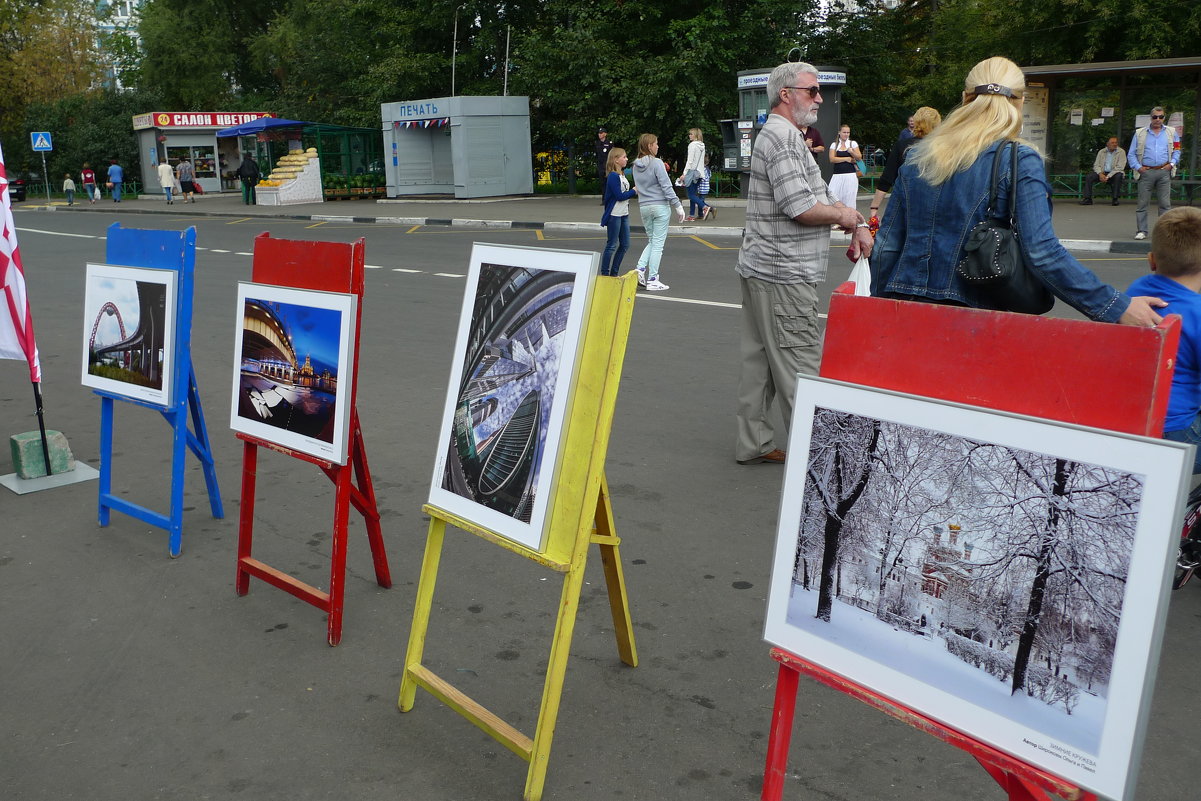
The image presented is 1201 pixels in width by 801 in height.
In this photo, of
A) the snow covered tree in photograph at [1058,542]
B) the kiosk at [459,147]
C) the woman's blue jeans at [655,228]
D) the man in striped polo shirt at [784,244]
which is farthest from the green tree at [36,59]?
the snow covered tree in photograph at [1058,542]

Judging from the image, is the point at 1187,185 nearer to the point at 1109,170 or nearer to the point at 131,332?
the point at 1109,170

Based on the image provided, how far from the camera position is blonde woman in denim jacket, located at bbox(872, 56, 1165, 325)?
3539 millimetres

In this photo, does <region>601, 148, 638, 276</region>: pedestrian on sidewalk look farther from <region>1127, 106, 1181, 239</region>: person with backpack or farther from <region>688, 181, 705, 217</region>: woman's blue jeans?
<region>688, 181, 705, 217</region>: woman's blue jeans

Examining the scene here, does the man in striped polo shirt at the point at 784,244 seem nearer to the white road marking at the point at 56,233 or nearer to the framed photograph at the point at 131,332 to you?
the framed photograph at the point at 131,332

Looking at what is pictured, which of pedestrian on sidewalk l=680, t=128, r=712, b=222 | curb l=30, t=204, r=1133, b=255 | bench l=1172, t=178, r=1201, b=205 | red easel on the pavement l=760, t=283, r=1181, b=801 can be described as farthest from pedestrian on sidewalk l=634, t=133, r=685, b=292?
bench l=1172, t=178, r=1201, b=205

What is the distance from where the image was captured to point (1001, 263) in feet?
11.8

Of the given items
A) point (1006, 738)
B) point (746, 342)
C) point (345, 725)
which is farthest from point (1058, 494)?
point (746, 342)

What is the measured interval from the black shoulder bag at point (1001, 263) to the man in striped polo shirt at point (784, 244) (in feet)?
4.60

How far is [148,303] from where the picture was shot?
4.71 meters

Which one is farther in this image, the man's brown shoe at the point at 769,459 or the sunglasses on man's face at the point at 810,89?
the man's brown shoe at the point at 769,459

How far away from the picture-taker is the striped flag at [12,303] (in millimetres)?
5430

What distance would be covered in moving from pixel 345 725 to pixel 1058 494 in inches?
92.8

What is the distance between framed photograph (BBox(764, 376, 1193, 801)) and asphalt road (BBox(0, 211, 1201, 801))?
3.16ft

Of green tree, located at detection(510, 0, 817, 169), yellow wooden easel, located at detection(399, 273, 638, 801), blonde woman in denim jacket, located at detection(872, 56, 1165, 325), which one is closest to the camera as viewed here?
yellow wooden easel, located at detection(399, 273, 638, 801)
